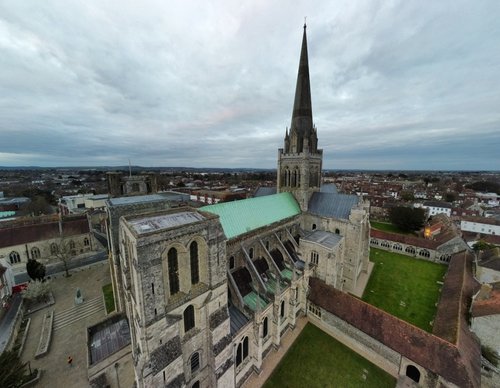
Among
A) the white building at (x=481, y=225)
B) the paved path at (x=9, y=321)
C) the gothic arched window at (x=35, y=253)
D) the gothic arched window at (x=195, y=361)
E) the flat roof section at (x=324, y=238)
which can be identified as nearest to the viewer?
the gothic arched window at (x=195, y=361)

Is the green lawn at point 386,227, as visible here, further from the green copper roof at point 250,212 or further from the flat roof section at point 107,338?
the flat roof section at point 107,338

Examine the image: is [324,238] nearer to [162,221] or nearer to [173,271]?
[173,271]

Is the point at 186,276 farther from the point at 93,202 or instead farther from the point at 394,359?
the point at 93,202

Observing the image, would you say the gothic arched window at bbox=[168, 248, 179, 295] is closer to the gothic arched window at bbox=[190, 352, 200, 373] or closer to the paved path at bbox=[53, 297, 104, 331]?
the gothic arched window at bbox=[190, 352, 200, 373]

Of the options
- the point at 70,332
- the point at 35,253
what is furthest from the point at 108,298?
the point at 35,253

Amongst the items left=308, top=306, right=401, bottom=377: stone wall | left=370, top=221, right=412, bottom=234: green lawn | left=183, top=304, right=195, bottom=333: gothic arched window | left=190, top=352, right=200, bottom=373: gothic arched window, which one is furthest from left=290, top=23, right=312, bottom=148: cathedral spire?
left=370, top=221, right=412, bottom=234: green lawn

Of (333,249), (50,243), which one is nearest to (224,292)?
(333,249)

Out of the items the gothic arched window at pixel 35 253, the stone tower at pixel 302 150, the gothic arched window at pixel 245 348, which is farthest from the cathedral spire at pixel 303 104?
the gothic arched window at pixel 35 253

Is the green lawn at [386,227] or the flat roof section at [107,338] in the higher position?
the flat roof section at [107,338]
